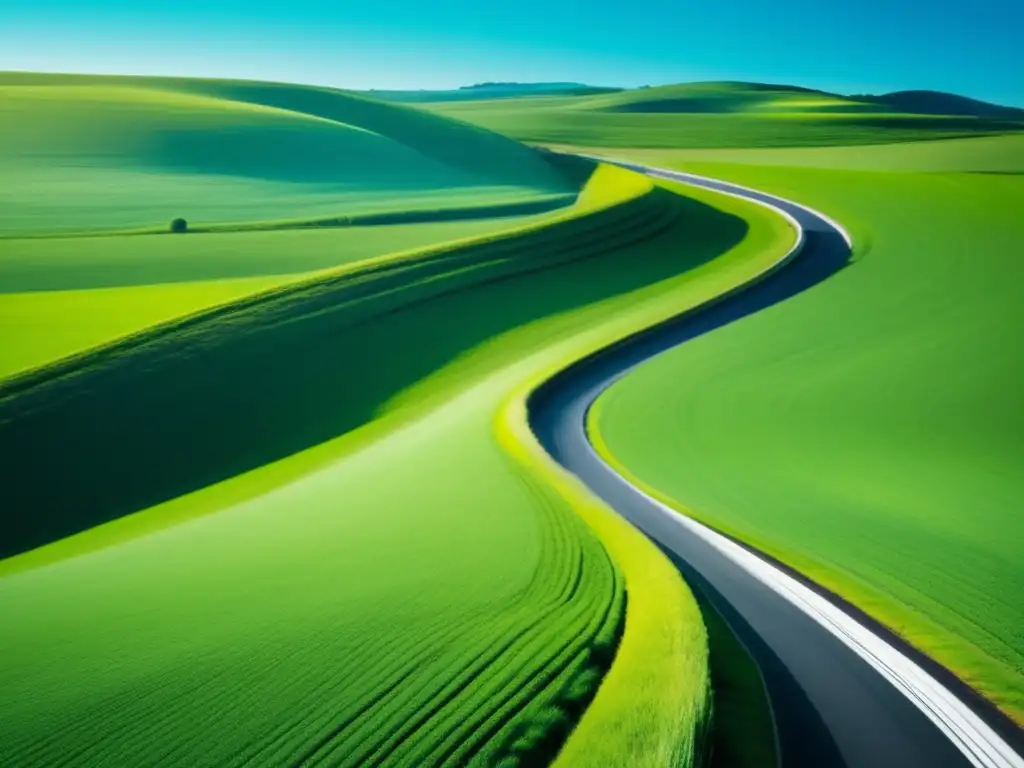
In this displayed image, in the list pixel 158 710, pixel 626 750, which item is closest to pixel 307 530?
pixel 158 710

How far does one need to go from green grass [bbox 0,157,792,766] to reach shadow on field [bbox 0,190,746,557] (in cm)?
7

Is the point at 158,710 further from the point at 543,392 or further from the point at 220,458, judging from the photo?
the point at 543,392

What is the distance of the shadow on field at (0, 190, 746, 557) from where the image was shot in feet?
64.3

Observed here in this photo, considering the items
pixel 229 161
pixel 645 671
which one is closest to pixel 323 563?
pixel 645 671

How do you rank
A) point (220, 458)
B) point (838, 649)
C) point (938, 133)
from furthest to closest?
1. point (938, 133)
2. point (220, 458)
3. point (838, 649)

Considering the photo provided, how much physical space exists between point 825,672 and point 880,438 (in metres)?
10.3

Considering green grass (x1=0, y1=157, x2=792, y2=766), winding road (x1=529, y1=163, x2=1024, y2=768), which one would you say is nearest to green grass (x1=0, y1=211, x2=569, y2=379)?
green grass (x1=0, y1=157, x2=792, y2=766)

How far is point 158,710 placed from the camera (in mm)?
8414

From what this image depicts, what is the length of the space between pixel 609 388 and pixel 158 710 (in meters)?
17.0

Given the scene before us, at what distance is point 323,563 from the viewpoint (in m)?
12.5

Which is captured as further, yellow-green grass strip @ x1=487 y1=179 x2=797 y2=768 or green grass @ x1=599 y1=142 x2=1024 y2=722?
green grass @ x1=599 y1=142 x2=1024 y2=722

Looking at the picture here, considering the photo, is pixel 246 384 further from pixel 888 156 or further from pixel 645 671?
pixel 888 156

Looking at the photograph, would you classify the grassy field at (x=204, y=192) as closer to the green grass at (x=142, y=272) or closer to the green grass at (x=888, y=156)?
the green grass at (x=142, y=272)

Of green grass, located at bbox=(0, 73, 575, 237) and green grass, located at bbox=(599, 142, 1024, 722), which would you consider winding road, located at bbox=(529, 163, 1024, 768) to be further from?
green grass, located at bbox=(0, 73, 575, 237)
